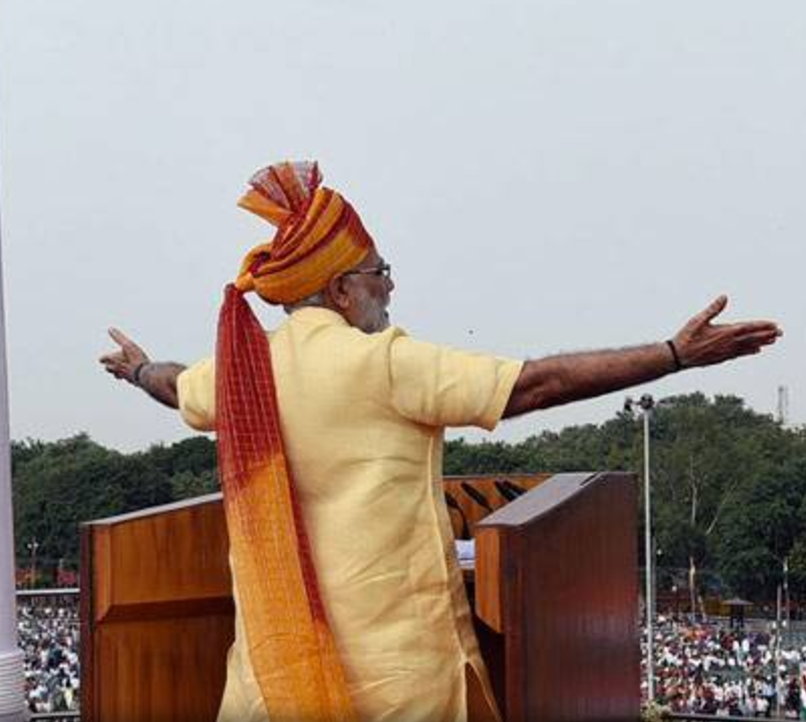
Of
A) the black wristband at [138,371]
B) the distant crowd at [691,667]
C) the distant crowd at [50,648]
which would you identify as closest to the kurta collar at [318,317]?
the black wristband at [138,371]

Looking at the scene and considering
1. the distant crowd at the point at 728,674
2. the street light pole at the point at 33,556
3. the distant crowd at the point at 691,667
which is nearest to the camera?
the distant crowd at the point at 691,667

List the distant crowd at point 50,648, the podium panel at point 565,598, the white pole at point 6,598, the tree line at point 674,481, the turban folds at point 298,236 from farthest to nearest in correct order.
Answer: the tree line at point 674,481 < the white pole at point 6,598 < the distant crowd at point 50,648 < the turban folds at point 298,236 < the podium panel at point 565,598

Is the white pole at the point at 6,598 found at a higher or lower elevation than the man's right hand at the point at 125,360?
lower

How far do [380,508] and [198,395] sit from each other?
0.49 m

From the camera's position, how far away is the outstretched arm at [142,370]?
3.16 meters

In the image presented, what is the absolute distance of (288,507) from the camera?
270 cm

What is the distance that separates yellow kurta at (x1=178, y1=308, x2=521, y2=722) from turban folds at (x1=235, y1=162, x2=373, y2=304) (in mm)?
113

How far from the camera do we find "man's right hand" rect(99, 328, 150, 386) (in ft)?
10.7

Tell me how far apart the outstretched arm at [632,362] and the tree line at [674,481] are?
1265 inches

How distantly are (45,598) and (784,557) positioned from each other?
46.2m

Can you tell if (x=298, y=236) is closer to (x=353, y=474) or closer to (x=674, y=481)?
(x=353, y=474)

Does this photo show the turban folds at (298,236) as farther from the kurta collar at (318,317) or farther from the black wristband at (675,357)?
the black wristband at (675,357)

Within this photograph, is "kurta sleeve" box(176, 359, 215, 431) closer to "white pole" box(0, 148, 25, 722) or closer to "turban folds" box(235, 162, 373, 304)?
"turban folds" box(235, 162, 373, 304)

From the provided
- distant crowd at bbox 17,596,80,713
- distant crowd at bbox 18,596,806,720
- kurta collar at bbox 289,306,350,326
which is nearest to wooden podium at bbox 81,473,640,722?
kurta collar at bbox 289,306,350,326
